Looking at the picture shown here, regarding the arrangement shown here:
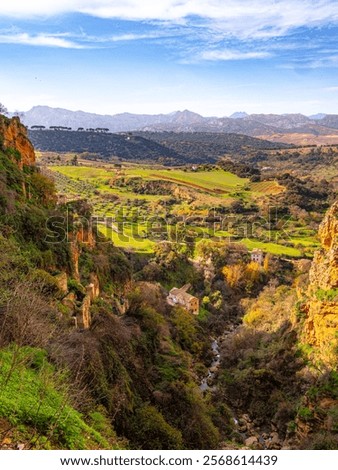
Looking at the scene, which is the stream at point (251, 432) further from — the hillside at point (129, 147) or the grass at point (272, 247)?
the hillside at point (129, 147)

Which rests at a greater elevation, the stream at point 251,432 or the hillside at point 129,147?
the hillside at point 129,147

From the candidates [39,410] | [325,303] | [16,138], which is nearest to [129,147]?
[16,138]

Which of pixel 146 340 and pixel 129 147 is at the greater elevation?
pixel 129 147

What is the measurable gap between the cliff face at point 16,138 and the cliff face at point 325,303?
17.7m

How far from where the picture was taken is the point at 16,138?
24.4m

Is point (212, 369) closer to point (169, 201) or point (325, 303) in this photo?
point (325, 303)

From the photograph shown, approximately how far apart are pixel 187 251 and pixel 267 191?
32574mm

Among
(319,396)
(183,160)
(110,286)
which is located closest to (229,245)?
(110,286)

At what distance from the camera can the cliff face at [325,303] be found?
1980 centimetres

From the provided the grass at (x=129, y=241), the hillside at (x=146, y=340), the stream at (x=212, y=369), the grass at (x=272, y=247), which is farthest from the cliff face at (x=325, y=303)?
the grass at (x=129, y=241)

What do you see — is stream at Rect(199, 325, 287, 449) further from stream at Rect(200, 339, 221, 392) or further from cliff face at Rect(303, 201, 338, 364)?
cliff face at Rect(303, 201, 338, 364)

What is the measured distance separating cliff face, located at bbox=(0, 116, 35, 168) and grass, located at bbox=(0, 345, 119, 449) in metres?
16.9

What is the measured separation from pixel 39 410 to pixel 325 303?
1621 centimetres

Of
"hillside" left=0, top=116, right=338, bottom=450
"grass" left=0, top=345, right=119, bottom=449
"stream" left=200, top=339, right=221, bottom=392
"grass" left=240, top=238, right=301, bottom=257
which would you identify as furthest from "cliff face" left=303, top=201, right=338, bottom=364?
"grass" left=240, top=238, right=301, bottom=257
